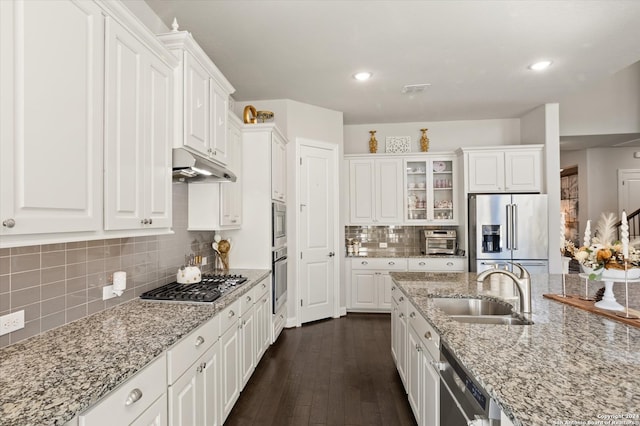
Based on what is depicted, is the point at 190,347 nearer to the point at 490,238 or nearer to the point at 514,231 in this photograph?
the point at 490,238

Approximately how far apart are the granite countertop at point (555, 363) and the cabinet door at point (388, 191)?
10.5ft

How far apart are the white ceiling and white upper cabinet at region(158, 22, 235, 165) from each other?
52cm

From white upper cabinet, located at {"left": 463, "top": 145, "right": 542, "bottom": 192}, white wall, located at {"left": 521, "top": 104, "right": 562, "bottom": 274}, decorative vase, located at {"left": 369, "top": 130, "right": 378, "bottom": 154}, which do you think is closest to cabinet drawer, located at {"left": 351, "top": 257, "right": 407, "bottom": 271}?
white upper cabinet, located at {"left": 463, "top": 145, "right": 542, "bottom": 192}

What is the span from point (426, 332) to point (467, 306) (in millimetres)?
544

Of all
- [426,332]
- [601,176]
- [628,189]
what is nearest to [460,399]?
[426,332]

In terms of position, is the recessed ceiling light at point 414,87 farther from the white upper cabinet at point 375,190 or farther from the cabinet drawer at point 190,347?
the cabinet drawer at point 190,347

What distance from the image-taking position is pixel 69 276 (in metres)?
1.65

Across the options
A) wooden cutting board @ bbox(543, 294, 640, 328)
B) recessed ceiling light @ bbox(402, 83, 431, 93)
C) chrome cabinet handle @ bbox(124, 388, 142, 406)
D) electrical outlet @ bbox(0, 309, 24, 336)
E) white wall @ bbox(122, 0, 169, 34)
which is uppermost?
recessed ceiling light @ bbox(402, 83, 431, 93)

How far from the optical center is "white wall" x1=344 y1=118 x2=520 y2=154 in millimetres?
5258

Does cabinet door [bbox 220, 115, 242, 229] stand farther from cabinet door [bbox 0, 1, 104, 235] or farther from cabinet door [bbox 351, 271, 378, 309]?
cabinet door [bbox 351, 271, 378, 309]

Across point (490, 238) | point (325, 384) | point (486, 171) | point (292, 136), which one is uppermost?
point (292, 136)

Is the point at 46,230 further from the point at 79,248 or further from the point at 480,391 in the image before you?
the point at 480,391

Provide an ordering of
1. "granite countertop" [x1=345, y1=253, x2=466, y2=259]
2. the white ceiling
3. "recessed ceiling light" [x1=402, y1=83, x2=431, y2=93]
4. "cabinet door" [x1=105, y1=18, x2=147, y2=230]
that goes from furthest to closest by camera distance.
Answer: "granite countertop" [x1=345, y1=253, x2=466, y2=259] < "recessed ceiling light" [x1=402, y1=83, x2=431, y2=93] < the white ceiling < "cabinet door" [x1=105, y1=18, x2=147, y2=230]

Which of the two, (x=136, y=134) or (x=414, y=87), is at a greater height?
(x=414, y=87)
